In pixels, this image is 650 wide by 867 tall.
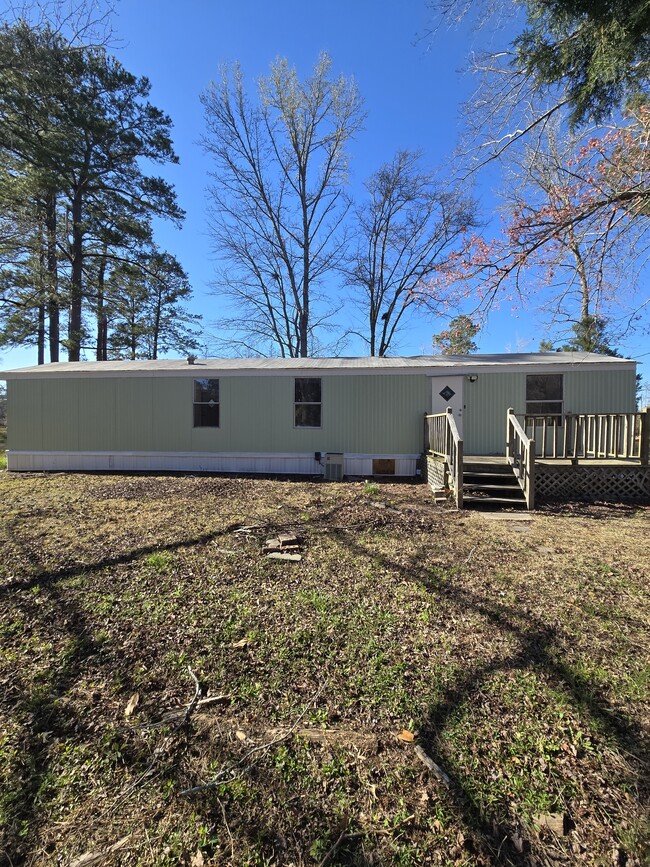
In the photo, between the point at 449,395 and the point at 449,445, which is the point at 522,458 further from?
the point at 449,395

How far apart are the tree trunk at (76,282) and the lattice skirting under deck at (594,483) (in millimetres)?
18215

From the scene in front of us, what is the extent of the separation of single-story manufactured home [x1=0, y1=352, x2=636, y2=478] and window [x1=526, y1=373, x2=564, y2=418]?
0.08ft

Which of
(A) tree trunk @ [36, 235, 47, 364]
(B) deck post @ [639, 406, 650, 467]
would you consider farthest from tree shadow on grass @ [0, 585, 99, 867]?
(A) tree trunk @ [36, 235, 47, 364]

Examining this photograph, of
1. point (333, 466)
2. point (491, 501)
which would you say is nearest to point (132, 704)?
point (491, 501)

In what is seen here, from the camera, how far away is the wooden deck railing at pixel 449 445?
6.47 metres

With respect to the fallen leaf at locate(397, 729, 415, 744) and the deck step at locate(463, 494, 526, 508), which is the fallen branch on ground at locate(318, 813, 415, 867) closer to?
the fallen leaf at locate(397, 729, 415, 744)

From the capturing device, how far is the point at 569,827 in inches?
56.7

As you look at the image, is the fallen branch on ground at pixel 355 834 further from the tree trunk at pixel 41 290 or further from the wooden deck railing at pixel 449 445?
the tree trunk at pixel 41 290

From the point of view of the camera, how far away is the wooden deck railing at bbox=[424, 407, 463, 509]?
21.2ft

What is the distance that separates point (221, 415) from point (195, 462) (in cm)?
147

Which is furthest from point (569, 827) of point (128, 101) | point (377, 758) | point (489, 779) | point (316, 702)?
point (128, 101)

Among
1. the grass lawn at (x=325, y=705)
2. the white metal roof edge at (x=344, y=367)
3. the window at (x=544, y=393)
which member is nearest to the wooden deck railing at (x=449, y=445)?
the white metal roof edge at (x=344, y=367)

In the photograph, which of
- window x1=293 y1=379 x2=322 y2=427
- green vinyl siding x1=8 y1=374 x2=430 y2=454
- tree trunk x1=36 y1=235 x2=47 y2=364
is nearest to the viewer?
green vinyl siding x1=8 y1=374 x2=430 y2=454

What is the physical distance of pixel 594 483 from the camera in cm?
728
